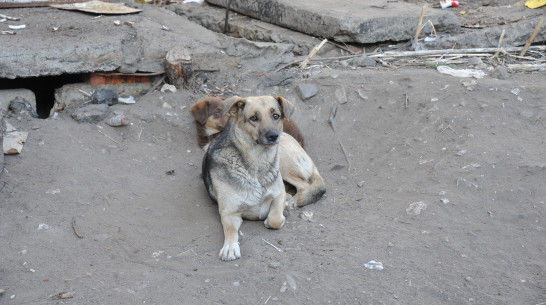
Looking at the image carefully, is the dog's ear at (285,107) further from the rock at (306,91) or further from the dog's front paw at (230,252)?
the rock at (306,91)

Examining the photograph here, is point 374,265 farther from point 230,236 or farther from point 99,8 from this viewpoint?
point 99,8

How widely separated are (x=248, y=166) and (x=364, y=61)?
3.44 m

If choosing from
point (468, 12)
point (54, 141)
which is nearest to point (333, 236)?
point (54, 141)

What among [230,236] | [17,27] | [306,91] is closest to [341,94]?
[306,91]

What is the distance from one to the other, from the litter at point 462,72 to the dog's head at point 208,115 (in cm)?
296

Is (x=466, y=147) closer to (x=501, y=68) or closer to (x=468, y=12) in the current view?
(x=501, y=68)

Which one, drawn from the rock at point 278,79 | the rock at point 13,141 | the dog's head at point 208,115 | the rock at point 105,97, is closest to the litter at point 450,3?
the rock at point 278,79

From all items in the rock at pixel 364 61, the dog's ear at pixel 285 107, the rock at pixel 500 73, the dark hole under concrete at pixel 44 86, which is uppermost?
the dog's ear at pixel 285 107

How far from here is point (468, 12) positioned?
9.56 m

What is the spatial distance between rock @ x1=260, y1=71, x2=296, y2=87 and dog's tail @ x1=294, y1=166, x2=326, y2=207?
2.07 m

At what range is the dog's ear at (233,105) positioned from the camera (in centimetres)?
469

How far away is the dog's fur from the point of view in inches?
254

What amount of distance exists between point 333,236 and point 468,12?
6.51 meters

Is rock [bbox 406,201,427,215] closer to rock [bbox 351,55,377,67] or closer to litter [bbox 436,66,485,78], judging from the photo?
litter [bbox 436,66,485,78]
